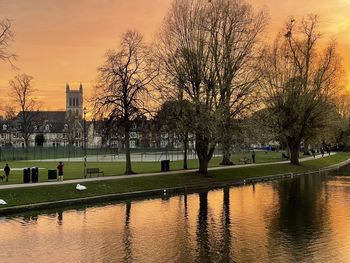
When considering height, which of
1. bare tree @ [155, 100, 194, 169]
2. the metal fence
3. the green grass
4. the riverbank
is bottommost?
the riverbank

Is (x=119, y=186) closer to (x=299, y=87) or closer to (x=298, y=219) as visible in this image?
(x=298, y=219)

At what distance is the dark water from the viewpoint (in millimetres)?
17969

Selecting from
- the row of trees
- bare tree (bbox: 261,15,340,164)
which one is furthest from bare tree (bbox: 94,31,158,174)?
bare tree (bbox: 261,15,340,164)

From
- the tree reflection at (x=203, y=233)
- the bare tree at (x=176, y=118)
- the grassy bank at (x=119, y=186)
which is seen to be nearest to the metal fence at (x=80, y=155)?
the grassy bank at (x=119, y=186)

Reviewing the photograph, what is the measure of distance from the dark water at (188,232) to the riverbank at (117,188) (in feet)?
7.20

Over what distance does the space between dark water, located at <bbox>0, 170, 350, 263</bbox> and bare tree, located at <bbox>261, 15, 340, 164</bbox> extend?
32780 millimetres

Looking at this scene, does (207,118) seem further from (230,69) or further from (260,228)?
(260,228)

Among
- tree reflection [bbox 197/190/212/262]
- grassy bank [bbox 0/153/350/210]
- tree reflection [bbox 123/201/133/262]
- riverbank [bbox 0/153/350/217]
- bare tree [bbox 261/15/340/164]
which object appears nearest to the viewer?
tree reflection [bbox 123/201/133/262]

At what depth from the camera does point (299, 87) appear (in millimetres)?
66750

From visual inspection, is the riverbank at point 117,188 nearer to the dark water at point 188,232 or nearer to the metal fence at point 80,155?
the dark water at point 188,232

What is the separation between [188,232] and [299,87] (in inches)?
1912

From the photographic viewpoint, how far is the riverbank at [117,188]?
3041cm

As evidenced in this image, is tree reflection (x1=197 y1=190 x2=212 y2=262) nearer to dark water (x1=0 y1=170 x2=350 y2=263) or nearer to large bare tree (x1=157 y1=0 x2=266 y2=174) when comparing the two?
dark water (x1=0 y1=170 x2=350 y2=263)

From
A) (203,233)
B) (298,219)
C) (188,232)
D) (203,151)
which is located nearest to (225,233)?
(203,233)
